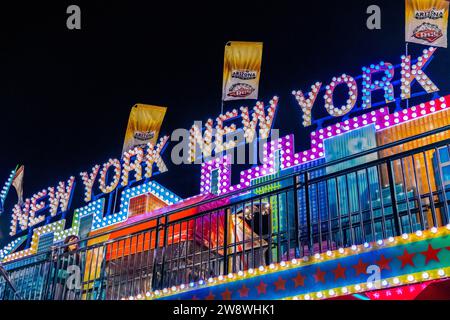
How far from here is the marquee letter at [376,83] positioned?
12562 mm

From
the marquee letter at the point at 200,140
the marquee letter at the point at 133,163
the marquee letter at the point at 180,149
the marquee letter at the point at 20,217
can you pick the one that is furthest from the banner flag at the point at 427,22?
the marquee letter at the point at 20,217

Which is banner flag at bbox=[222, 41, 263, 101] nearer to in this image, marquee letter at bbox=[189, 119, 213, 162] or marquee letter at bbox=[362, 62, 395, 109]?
marquee letter at bbox=[189, 119, 213, 162]

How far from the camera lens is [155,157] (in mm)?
16781

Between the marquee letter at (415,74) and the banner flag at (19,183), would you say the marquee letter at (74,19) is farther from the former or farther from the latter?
the marquee letter at (415,74)

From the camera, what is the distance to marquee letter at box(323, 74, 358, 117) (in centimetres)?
1293

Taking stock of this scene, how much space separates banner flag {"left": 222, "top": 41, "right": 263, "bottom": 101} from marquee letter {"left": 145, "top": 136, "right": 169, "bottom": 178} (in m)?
3.39

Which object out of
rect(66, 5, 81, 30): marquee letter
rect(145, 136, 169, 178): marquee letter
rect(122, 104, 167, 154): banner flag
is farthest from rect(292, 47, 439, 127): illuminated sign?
rect(66, 5, 81, 30): marquee letter

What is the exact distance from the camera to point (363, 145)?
37.1 feet

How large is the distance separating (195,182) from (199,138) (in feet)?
20.8

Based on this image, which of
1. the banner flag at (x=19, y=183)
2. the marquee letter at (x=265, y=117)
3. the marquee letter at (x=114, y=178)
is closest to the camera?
the marquee letter at (x=265, y=117)

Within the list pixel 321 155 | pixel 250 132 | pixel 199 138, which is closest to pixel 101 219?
A: pixel 199 138

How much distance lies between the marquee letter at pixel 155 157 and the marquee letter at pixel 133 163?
0.25 meters

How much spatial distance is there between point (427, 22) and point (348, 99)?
99.1 inches

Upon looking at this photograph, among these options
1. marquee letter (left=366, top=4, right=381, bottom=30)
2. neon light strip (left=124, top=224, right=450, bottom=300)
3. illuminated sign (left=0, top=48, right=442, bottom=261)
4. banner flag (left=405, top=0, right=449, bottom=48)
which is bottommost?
neon light strip (left=124, top=224, right=450, bottom=300)
